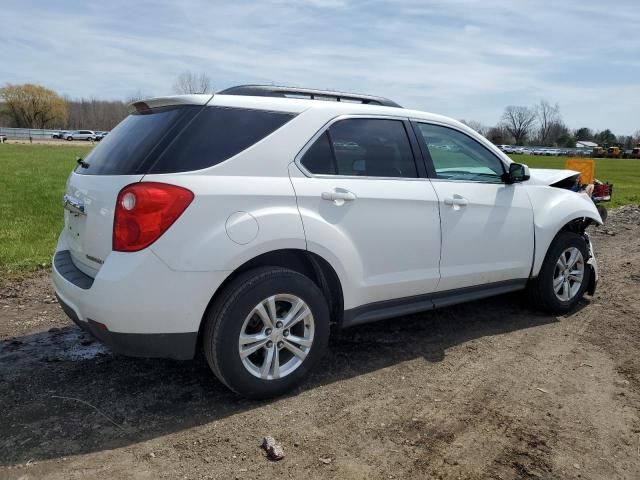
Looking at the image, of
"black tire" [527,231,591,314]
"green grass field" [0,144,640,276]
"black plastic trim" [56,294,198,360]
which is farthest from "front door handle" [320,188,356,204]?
"green grass field" [0,144,640,276]

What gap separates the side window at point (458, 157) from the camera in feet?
14.3

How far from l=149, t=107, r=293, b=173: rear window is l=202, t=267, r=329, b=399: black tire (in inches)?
28.4

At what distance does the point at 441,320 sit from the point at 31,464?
3.46m

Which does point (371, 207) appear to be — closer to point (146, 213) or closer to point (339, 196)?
point (339, 196)

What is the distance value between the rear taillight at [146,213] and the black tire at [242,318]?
1.73ft

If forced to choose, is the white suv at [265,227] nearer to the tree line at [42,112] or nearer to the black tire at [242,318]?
the black tire at [242,318]

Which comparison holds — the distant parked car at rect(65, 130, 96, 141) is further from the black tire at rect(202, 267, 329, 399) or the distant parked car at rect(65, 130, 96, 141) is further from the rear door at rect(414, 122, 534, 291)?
the black tire at rect(202, 267, 329, 399)

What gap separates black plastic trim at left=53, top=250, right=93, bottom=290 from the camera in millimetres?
3252

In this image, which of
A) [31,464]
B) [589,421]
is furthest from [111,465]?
[589,421]

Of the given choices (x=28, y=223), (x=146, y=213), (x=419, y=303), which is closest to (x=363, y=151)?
(x=419, y=303)

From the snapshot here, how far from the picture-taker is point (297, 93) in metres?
3.87

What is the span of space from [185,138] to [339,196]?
103 centimetres

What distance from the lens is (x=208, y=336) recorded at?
3199 mm

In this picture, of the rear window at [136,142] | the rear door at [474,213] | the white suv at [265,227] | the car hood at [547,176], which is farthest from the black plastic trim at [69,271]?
the car hood at [547,176]
